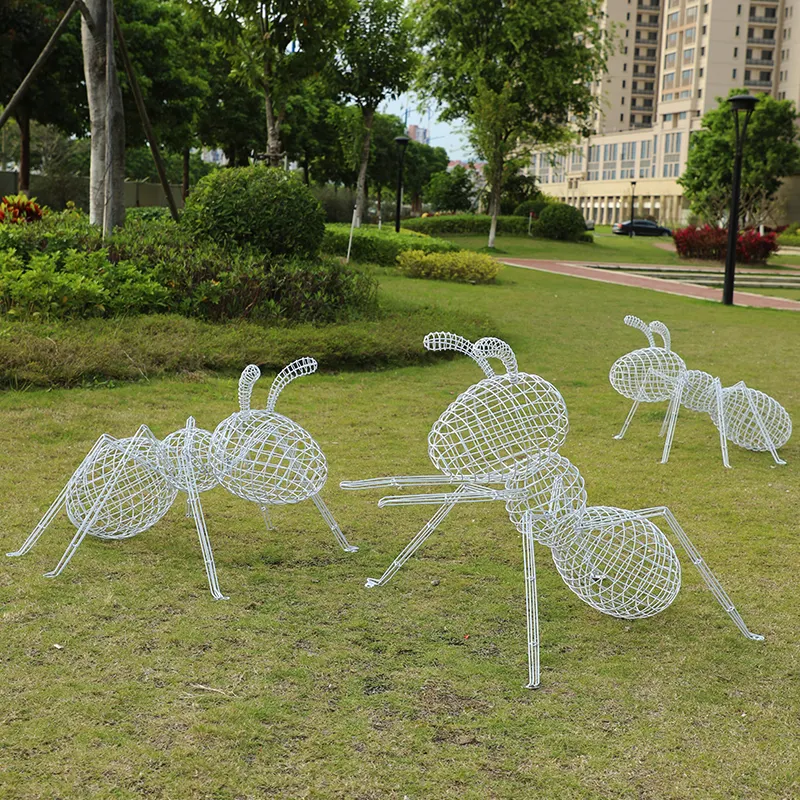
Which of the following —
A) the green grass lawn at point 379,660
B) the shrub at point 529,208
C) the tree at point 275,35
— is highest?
the tree at point 275,35

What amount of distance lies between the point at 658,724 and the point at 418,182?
61.9 meters

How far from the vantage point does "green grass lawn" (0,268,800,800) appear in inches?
110

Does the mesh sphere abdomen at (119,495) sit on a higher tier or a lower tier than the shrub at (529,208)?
lower

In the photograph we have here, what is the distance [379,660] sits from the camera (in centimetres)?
346

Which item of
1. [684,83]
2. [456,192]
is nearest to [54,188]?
[456,192]

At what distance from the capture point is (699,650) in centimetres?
364

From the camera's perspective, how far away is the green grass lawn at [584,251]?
99.3 ft

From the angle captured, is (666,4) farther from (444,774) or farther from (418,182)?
(444,774)

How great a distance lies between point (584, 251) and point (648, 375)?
28183mm

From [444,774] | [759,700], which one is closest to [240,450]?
[444,774]

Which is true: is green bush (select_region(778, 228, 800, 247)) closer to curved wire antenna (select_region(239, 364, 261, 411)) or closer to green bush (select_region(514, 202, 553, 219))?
green bush (select_region(514, 202, 553, 219))

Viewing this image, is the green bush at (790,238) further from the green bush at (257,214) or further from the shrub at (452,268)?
the green bush at (257,214)

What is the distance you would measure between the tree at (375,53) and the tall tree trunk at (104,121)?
50.1ft

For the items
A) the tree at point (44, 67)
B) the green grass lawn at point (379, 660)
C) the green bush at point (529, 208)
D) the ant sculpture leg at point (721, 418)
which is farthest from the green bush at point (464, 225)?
the green grass lawn at point (379, 660)
